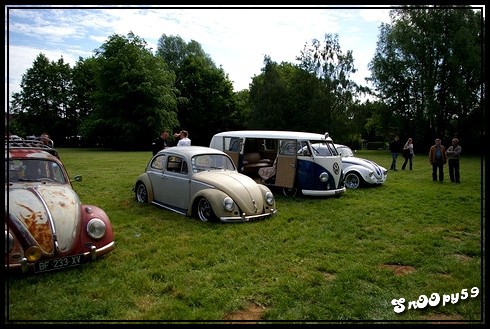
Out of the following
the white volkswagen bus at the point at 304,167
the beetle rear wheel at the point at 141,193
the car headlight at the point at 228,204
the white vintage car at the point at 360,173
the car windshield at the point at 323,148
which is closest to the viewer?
the car headlight at the point at 228,204

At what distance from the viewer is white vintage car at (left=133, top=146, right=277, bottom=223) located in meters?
7.52

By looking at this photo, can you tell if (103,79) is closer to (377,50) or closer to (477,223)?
(377,50)

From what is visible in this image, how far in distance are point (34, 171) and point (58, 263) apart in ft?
6.82

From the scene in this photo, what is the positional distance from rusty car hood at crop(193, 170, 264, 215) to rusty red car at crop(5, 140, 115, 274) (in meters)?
2.78

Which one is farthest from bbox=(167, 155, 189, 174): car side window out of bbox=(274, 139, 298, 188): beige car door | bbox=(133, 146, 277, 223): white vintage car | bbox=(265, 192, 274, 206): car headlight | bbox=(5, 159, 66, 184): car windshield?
bbox=(274, 139, 298, 188): beige car door

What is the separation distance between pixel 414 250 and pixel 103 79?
42815 mm

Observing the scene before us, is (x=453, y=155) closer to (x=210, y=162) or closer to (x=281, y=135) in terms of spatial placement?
(x=281, y=135)

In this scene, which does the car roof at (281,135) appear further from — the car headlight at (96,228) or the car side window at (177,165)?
the car headlight at (96,228)

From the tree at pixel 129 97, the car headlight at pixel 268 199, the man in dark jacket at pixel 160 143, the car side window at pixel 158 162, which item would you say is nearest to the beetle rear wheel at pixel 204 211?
the car headlight at pixel 268 199

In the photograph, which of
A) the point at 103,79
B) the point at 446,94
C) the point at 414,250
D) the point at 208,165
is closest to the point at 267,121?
the point at 446,94

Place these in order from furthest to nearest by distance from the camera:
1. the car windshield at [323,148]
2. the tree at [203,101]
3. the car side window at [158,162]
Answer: the tree at [203,101], the car windshield at [323,148], the car side window at [158,162]

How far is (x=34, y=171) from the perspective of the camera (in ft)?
19.6

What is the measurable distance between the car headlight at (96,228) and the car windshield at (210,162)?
3.20 metres

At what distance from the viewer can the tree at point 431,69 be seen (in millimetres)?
30547
